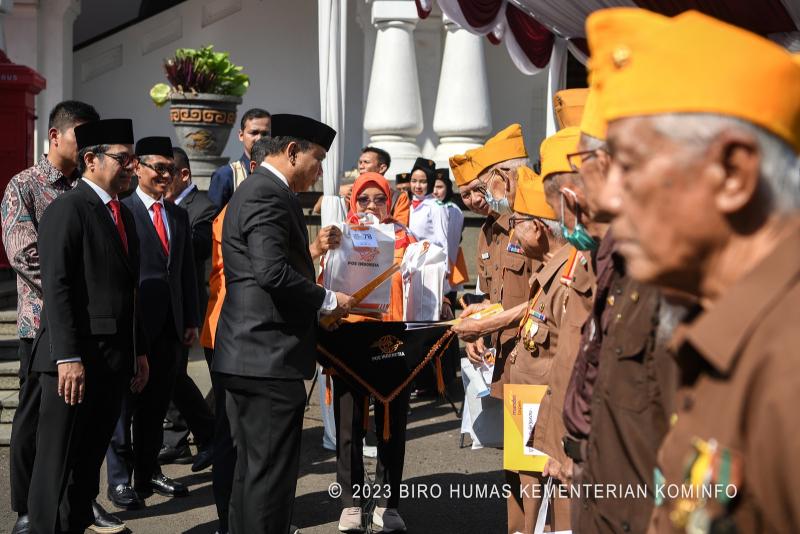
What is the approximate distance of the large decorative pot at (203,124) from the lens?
1070 centimetres

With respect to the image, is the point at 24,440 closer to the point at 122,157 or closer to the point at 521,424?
the point at 122,157

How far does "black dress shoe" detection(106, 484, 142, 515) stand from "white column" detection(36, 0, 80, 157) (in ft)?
26.7

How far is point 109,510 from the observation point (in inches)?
231

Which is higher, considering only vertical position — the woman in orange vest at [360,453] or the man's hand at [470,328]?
the man's hand at [470,328]

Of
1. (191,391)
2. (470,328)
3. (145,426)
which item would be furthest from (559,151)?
(191,391)

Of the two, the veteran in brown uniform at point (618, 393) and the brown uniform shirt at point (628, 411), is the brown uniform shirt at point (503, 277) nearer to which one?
the veteran in brown uniform at point (618, 393)

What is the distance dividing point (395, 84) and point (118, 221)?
7.24 meters

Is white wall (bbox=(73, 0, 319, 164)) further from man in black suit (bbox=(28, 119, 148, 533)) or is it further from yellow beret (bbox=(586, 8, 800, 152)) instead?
yellow beret (bbox=(586, 8, 800, 152))

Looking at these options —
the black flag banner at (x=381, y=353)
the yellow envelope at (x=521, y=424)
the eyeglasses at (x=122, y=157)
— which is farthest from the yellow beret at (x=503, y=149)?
the yellow envelope at (x=521, y=424)

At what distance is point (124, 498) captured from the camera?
5.88 m

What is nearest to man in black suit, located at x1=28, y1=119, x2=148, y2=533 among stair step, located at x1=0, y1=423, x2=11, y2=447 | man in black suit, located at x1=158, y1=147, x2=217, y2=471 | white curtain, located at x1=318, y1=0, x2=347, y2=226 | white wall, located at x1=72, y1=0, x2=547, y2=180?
man in black suit, located at x1=158, y1=147, x2=217, y2=471

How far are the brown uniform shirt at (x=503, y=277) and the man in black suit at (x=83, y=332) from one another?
1.80m

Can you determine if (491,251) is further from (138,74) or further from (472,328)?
(138,74)

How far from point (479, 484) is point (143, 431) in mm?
2087
